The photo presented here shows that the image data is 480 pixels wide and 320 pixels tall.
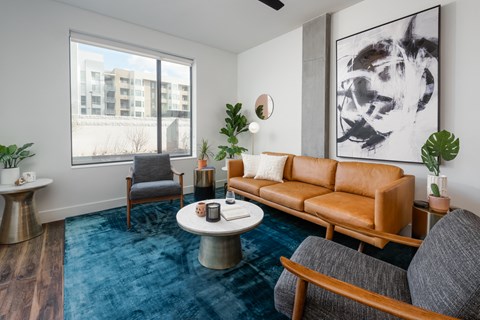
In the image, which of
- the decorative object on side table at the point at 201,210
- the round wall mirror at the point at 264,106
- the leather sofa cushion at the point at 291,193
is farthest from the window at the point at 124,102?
the decorative object on side table at the point at 201,210

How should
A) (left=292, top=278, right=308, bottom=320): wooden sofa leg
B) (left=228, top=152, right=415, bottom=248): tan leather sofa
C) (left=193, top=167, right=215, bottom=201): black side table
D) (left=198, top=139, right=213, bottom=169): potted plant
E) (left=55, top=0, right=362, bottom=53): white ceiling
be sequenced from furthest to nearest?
(left=198, top=139, right=213, bottom=169): potted plant, (left=193, top=167, right=215, bottom=201): black side table, (left=55, top=0, right=362, bottom=53): white ceiling, (left=228, top=152, right=415, bottom=248): tan leather sofa, (left=292, top=278, right=308, bottom=320): wooden sofa leg

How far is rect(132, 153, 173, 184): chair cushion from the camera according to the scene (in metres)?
3.42

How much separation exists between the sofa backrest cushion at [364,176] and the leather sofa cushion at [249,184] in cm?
96

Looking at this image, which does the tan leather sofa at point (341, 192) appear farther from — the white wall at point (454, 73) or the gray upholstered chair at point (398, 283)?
the gray upholstered chair at point (398, 283)

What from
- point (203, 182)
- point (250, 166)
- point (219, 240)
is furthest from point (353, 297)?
point (203, 182)

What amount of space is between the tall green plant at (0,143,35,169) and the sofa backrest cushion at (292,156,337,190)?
3517 mm

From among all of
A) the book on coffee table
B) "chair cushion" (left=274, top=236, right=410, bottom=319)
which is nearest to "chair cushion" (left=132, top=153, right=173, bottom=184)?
the book on coffee table

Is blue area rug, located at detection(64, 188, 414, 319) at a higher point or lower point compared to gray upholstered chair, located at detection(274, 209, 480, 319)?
lower

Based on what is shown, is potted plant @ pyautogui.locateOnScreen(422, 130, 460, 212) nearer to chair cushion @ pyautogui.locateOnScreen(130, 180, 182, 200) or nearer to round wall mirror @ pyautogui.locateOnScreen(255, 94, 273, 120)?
round wall mirror @ pyautogui.locateOnScreen(255, 94, 273, 120)

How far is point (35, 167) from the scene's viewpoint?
3.00 metres

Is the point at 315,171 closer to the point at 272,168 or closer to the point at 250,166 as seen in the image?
the point at 272,168

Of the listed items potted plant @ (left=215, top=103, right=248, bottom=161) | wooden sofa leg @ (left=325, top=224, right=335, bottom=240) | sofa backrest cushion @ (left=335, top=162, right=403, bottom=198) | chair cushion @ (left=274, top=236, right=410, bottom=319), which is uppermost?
potted plant @ (left=215, top=103, right=248, bottom=161)

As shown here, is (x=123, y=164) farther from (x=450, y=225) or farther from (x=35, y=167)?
(x=450, y=225)

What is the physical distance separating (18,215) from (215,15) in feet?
11.8
